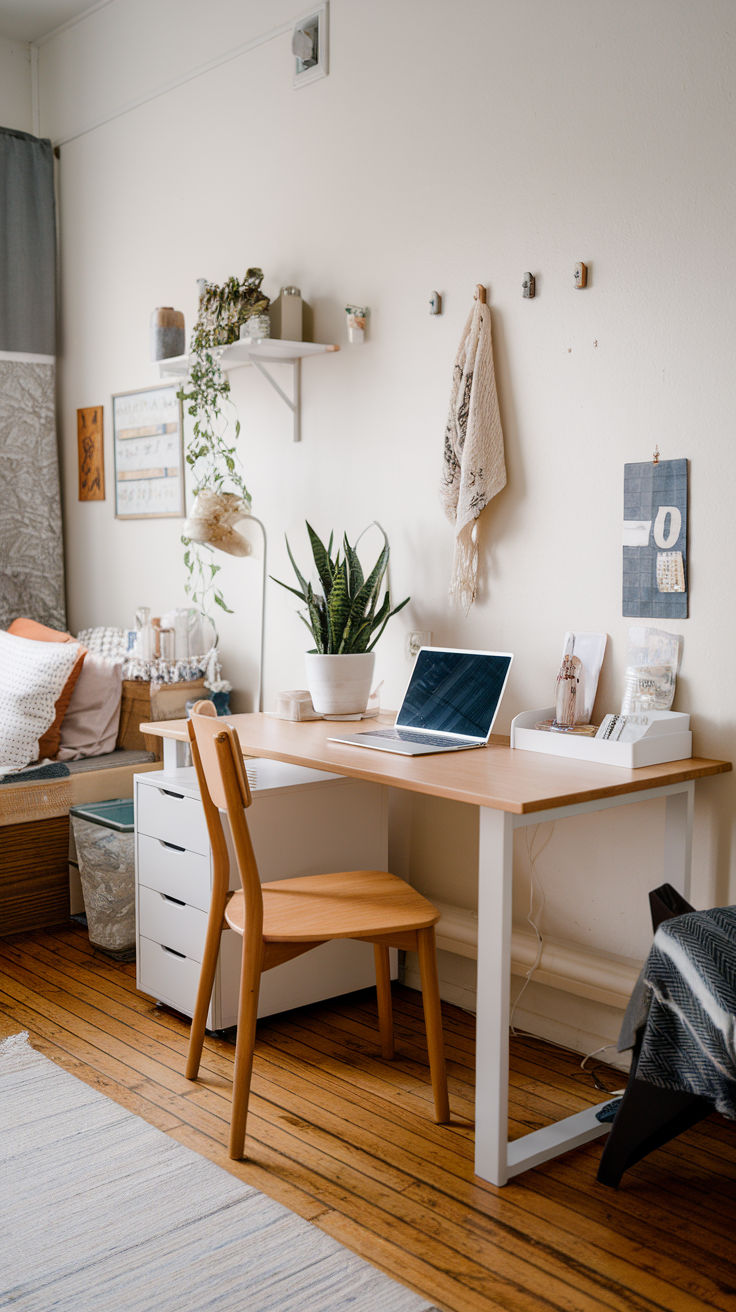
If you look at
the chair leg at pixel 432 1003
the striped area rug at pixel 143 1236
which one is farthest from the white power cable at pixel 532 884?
the striped area rug at pixel 143 1236

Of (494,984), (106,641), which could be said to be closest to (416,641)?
(494,984)

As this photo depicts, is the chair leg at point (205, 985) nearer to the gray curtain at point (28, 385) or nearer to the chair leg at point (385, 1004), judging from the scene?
the chair leg at point (385, 1004)

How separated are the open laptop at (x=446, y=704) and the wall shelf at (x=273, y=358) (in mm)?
964

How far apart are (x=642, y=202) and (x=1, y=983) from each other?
251 centimetres

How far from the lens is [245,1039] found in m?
1.94

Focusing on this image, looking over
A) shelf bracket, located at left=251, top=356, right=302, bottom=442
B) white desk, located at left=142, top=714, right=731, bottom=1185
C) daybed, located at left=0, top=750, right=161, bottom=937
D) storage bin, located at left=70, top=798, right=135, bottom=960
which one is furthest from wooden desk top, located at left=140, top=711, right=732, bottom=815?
shelf bracket, located at left=251, top=356, right=302, bottom=442

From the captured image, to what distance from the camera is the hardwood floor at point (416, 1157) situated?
1.65 metres

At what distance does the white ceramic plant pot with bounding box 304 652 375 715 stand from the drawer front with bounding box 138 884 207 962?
1.96ft

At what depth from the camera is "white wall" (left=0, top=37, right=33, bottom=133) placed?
4227 mm

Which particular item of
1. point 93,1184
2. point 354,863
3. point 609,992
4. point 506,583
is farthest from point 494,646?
point 93,1184

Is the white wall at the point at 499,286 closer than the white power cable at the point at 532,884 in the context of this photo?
Yes

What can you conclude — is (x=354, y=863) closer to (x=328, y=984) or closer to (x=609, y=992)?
(x=328, y=984)

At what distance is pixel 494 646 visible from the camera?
104 inches

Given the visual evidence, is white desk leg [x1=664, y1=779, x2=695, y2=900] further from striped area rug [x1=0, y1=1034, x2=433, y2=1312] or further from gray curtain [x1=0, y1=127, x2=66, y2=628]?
gray curtain [x1=0, y1=127, x2=66, y2=628]
